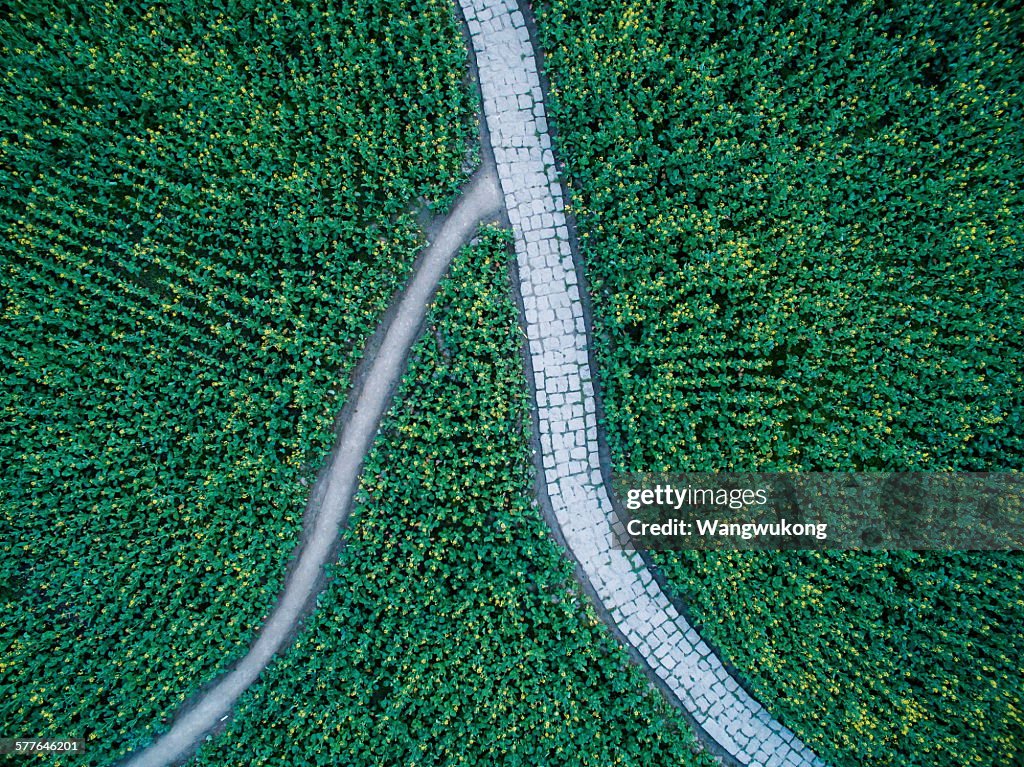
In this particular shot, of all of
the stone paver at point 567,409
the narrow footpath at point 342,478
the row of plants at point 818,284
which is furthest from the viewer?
the stone paver at point 567,409

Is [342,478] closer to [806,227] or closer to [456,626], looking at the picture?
[456,626]

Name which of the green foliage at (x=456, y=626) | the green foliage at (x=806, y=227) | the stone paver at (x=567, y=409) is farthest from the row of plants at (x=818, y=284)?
the green foliage at (x=456, y=626)

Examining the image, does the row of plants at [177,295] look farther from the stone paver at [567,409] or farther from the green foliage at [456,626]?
the green foliage at [456,626]

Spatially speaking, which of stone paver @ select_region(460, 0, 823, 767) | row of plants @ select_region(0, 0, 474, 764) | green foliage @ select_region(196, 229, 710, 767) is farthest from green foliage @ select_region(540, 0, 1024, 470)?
row of plants @ select_region(0, 0, 474, 764)

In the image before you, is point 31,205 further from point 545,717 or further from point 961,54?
point 961,54

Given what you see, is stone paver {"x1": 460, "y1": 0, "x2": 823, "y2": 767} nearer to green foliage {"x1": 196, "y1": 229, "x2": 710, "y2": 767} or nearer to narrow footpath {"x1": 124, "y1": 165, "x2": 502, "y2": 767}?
green foliage {"x1": 196, "y1": 229, "x2": 710, "y2": 767}

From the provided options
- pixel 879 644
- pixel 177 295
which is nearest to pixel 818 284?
pixel 879 644

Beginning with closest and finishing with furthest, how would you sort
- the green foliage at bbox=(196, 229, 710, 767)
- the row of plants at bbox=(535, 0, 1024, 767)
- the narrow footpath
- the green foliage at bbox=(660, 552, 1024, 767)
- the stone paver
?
the green foliage at bbox=(660, 552, 1024, 767) < the green foliage at bbox=(196, 229, 710, 767) < the row of plants at bbox=(535, 0, 1024, 767) < the narrow footpath < the stone paver
